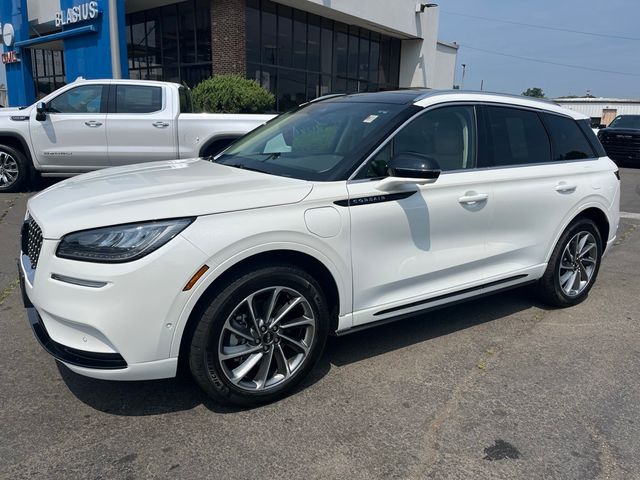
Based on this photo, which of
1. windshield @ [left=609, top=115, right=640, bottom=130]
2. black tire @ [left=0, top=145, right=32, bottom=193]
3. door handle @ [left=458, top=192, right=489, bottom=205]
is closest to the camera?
door handle @ [left=458, top=192, right=489, bottom=205]

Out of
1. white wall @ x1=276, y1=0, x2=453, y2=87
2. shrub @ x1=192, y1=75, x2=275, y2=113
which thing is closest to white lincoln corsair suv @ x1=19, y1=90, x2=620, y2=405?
shrub @ x1=192, y1=75, x2=275, y2=113

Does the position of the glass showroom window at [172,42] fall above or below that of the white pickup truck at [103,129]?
above

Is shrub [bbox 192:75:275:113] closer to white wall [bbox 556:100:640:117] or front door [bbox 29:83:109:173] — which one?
front door [bbox 29:83:109:173]

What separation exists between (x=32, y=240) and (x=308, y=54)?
70.8 feet

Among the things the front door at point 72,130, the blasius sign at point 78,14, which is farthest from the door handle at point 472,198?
the blasius sign at point 78,14

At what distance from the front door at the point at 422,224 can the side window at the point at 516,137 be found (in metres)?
0.22

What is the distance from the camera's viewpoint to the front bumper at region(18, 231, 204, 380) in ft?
8.15

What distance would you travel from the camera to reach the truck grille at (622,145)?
57.2 feet

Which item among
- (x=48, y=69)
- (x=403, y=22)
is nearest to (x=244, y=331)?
(x=403, y=22)

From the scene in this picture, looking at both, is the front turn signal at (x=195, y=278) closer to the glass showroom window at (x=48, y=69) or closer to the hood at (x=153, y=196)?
the hood at (x=153, y=196)

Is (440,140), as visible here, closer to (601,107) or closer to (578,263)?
(578,263)

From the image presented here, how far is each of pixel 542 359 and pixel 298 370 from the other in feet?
5.82

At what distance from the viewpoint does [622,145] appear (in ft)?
58.2

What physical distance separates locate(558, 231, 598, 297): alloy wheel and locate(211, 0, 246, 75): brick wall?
15.9 metres
